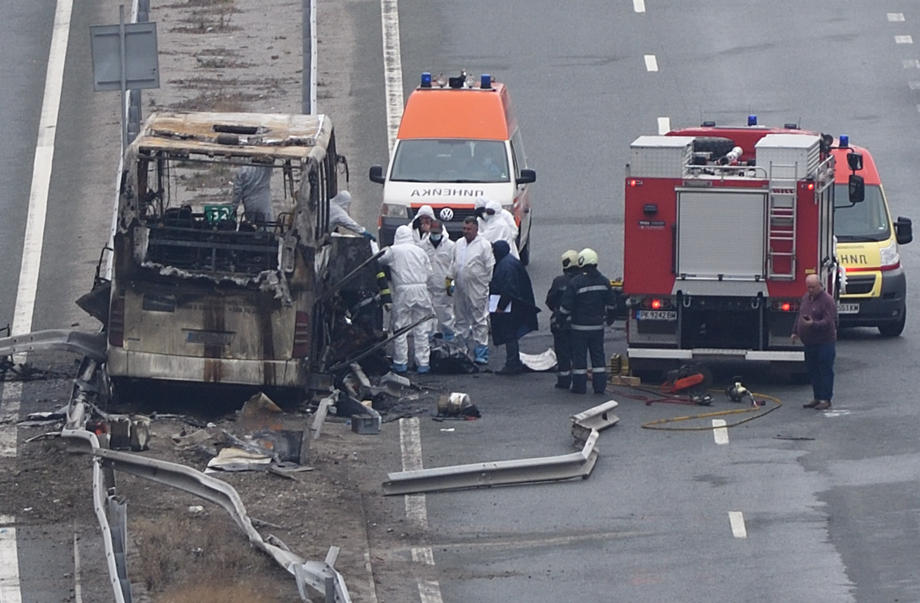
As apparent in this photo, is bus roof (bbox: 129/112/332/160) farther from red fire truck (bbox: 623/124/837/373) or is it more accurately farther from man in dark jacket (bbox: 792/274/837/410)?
man in dark jacket (bbox: 792/274/837/410)

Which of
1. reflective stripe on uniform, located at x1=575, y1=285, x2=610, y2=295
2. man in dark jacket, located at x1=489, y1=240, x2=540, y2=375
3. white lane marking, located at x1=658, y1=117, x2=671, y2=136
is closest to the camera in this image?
reflective stripe on uniform, located at x1=575, y1=285, x2=610, y2=295

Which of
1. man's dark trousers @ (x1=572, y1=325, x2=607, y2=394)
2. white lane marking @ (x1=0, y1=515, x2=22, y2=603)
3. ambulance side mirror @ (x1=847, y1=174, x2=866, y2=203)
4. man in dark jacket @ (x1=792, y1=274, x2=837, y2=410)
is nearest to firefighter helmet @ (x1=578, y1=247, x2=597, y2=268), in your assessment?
man's dark trousers @ (x1=572, y1=325, x2=607, y2=394)

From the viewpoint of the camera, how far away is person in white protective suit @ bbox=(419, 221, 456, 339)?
75.9 ft

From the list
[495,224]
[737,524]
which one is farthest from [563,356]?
[737,524]

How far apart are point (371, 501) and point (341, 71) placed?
1815 centimetres

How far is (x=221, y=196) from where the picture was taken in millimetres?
29141

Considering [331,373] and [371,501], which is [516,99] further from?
[371,501]

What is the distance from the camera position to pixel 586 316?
21.3 m

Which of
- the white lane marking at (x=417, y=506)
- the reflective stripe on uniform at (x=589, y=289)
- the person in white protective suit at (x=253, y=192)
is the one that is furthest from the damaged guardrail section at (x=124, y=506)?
the reflective stripe on uniform at (x=589, y=289)

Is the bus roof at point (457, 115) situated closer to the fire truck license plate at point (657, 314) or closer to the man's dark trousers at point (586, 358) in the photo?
the fire truck license plate at point (657, 314)

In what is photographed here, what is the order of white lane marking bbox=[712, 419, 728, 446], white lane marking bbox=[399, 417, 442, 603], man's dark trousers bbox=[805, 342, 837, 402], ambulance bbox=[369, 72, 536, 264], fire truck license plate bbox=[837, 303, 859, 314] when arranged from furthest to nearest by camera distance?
ambulance bbox=[369, 72, 536, 264], fire truck license plate bbox=[837, 303, 859, 314], man's dark trousers bbox=[805, 342, 837, 402], white lane marking bbox=[712, 419, 728, 446], white lane marking bbox=[399, 417, 442, 603]

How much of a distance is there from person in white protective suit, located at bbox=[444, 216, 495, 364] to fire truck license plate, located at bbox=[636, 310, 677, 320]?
197 centimetres

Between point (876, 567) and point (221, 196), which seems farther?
point (221, 196)

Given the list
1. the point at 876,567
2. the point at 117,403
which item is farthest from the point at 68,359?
the point at 876,567
